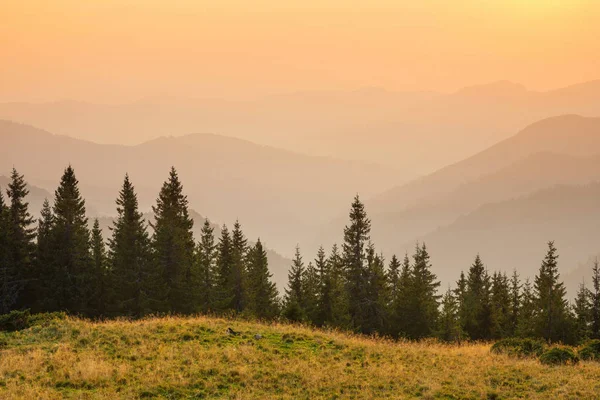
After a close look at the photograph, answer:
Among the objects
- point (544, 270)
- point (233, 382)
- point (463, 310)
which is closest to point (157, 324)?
point (233, 382)

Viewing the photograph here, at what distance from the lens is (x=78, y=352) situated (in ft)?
66.1

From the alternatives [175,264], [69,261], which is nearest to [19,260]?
[69,261]

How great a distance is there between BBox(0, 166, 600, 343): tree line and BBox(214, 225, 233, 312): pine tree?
0.40ft

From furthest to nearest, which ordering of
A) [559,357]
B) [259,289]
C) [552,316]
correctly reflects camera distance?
[259,289], [552,316], [559,357]

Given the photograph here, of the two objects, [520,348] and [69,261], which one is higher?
[69,261]

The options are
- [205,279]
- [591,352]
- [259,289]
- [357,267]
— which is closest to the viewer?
[591,352]

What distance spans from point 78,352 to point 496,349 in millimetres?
19365

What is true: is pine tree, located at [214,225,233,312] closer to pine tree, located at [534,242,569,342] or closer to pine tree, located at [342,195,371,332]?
pine tree, located at [342,195,371,332]

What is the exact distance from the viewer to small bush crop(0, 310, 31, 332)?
82.6ft

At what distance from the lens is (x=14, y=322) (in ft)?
83.1

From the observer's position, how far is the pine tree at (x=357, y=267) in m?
50.2

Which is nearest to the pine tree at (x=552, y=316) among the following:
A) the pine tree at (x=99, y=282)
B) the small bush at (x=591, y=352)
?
the small bush at (x=591, y=352)

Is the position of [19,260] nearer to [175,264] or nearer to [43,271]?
[43,271]

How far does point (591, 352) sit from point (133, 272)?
38.3 meters
